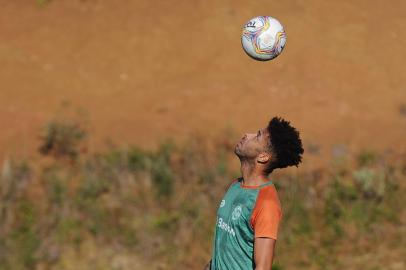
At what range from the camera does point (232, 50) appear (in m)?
15.1

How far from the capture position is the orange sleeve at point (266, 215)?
439 centimetres

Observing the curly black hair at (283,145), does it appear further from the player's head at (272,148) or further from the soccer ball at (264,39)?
the soccer ball at (264,39)

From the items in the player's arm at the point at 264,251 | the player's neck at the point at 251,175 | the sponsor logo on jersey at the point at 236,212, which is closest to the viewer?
the player's arm at the point at 264,251

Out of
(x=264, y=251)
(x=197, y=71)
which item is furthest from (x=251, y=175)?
(x=197, y=71)

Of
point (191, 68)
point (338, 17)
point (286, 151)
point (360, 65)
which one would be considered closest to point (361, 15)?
point (338, 17)

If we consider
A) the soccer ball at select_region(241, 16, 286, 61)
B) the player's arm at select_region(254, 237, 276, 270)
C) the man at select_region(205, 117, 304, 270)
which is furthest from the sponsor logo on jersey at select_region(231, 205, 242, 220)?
the soccer ball at select_region(241, 16, 286, 61)

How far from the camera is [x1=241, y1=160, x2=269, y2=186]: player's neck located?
15.6 ft

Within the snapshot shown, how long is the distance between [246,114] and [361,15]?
4.25 metres

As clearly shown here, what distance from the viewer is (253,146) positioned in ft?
15.7

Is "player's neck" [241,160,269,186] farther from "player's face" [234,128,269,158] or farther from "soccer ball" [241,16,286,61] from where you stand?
"soccer ball" [241,16,286,61]

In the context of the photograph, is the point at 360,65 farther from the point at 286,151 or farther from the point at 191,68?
the point at 286,151

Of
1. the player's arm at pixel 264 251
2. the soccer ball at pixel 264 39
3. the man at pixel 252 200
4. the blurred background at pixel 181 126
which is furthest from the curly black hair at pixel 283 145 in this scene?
the blurred background at pixel 181 126

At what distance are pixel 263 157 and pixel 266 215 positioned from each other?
0.47 metres

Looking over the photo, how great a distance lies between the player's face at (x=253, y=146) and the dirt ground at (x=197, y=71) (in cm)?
742
